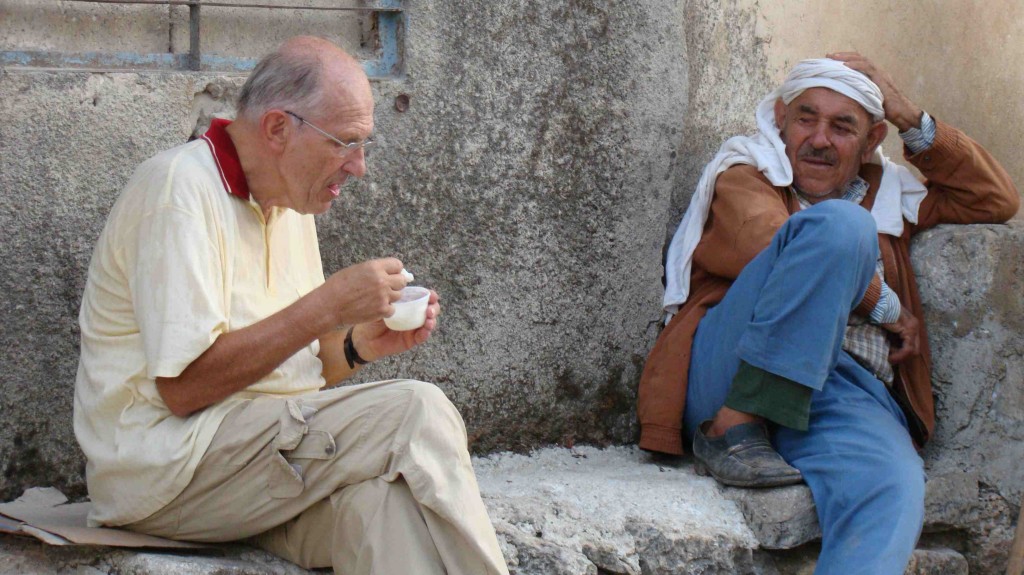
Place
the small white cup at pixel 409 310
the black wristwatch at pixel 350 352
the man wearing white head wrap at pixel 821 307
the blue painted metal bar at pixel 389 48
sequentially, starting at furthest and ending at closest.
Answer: the blue painted metal bar at pixel 389 48, the man wearing white head wrap at pixel 821 307, the black wristwatch at pixel 350 352, the small white cup at pixel 409 310

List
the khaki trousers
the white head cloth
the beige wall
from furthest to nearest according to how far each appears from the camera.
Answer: the beige wall → the white head cloth → the khaki trousers

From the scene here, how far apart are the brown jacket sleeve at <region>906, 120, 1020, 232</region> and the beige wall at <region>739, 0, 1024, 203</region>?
2.21 ft

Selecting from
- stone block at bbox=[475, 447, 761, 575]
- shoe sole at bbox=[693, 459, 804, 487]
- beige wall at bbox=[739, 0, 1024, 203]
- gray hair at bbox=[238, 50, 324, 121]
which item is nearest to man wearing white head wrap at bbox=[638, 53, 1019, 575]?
shoe sole at bbox=[693, 459, 804, 487]

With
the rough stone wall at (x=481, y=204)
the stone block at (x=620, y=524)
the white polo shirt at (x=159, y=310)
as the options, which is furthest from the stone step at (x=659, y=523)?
the white polo shirt at (x=159, y=310)

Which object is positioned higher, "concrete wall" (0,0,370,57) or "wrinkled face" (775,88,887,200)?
"concrete wall" (0,0,370,57)

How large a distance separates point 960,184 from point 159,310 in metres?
2.35

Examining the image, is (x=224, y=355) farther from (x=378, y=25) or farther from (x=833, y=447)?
(x=833, y=447)

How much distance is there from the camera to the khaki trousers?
7.34ft

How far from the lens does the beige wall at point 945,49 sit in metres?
4.19

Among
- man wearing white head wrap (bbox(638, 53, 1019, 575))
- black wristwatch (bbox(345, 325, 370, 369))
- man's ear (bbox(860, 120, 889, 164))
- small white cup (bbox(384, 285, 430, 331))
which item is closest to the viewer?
small white cup (bbox(384, 285, 430, 331))

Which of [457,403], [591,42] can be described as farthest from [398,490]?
[591,42]

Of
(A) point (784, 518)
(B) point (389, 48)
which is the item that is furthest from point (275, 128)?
(A) point (784, 518)

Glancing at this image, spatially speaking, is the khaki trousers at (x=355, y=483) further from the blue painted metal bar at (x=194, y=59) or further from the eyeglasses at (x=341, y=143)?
the blue painted metal bar at (x=194, y=59)

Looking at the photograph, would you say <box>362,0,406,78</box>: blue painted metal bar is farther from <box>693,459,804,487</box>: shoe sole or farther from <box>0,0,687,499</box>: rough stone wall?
<box>693,459,804,487</box>: shoe sole
